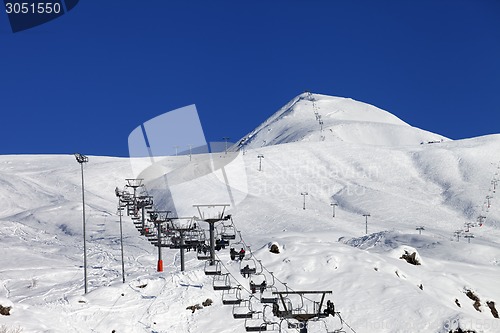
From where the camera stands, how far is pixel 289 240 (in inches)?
2815

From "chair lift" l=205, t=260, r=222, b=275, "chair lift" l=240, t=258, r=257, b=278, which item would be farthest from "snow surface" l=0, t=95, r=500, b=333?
"chair lift" l=205, t=260, r=222, b=275

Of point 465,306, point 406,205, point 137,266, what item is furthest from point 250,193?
point 465,306

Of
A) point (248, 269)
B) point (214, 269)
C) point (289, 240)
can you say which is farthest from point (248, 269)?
point (289, 240)

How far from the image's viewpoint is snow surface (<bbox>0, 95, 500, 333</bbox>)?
42.0m

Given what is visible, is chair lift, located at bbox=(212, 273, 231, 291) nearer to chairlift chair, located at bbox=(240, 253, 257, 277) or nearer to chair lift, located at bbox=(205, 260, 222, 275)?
chair lift, located at bbox=(205, 260, 222, 275)

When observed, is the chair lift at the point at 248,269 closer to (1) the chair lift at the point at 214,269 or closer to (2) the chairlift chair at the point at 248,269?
(2) the chairlift chair at the point at 248,269

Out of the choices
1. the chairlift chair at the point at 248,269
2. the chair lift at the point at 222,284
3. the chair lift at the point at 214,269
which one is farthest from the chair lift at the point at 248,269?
the chair lift at the point at 214,269

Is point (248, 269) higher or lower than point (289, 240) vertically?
higher

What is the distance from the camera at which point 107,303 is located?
4194cm

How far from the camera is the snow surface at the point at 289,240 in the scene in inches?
1655

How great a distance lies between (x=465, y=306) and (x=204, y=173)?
10385 centimetres

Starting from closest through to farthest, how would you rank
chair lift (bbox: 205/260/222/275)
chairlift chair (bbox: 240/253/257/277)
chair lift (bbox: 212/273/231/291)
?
chair lift (bbox: 212/273/231/291) → chairlift chair (bbox: 240/253/257/277) → chair lift (bbox: 205/260/222/275)

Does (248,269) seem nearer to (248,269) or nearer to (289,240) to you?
(248,269)

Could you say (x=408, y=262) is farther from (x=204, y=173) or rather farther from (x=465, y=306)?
(x=204, y=173)
